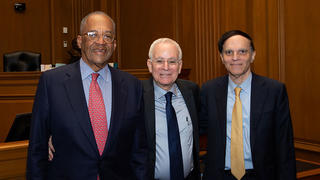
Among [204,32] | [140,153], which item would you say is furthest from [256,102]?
[204,32]

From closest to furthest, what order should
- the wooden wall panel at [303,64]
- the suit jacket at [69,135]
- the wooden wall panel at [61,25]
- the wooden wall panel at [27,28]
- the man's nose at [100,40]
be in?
1. the suit jacket at [69,135]
2. the man's nose at [100,40]
3. the wooden wall panel at [303,64]
4. the wooden wall panel at [27,28]
5. the wooden wall panel at [61,25]

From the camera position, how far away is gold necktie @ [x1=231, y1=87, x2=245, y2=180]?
1960 millimetres

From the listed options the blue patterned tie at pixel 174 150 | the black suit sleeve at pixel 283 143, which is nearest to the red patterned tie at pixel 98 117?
the blue patterned tie at pixel 174 150

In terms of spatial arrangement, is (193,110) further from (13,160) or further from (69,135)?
(13,160)

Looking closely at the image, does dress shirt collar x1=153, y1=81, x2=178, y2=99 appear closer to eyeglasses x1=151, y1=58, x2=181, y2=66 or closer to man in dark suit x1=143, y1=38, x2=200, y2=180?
man in dark suit x1=143, y1=38, x2=200, y2=180

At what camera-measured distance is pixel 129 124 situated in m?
1.80

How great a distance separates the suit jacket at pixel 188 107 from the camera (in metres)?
1.94

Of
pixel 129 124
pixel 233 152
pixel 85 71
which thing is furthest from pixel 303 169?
pixel 85 71

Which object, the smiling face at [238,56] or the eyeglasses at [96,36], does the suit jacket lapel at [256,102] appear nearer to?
the smiling face at [238,56]

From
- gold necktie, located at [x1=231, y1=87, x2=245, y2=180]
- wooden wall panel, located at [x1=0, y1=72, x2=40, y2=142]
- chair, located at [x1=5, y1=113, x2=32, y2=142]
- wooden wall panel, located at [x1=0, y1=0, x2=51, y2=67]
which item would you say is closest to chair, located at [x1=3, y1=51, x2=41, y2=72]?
wooden wall panel, located at [x1=0, y1=0, x2=51, y2=67]

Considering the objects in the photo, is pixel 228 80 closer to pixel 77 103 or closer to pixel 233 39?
pixel 233 39

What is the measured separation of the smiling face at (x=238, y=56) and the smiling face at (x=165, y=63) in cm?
35

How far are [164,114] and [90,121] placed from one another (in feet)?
1.67

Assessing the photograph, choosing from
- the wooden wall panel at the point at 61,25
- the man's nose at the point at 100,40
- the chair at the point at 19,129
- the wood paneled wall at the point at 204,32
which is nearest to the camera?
the man's nose at the point at 100,40
